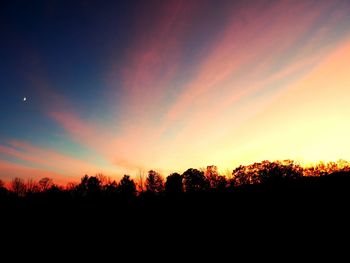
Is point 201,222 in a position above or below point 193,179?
below

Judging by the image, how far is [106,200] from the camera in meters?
24.7

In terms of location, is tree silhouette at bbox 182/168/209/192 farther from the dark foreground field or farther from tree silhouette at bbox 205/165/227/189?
the dark foreground field

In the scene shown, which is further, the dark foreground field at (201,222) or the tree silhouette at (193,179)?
the tree silhouette at (193,179)

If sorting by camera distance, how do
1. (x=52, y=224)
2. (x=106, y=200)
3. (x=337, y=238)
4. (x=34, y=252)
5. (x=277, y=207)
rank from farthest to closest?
(x=106, y=200) → (x=52, y=224) → (x=277, y=207) → (x=34, y=252) → (x=337, y=238)

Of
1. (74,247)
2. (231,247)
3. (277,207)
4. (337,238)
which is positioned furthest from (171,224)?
(337,238)

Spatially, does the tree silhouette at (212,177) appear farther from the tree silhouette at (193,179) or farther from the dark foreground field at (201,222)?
the dark foreground field at (201,222)

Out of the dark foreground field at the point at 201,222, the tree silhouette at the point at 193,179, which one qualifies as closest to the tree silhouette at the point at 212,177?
the tree silhouette at the point at 193,179

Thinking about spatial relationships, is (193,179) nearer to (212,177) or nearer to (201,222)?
(212,177)

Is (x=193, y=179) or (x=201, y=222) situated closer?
(x=201, y=222)

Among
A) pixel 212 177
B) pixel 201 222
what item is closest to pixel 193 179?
pixel 212 177

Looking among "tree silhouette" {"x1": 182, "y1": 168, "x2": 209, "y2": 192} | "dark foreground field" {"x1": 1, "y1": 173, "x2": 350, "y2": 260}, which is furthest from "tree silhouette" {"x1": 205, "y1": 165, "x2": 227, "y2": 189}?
"dark foreground field" {"x1": 1, "y1": 173, "x2": 350, "y2": 260}

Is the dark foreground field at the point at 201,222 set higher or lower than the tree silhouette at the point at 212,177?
lower

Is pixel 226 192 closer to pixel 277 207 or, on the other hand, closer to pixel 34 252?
pixel 277 207

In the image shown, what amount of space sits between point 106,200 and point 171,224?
11.2 meters
